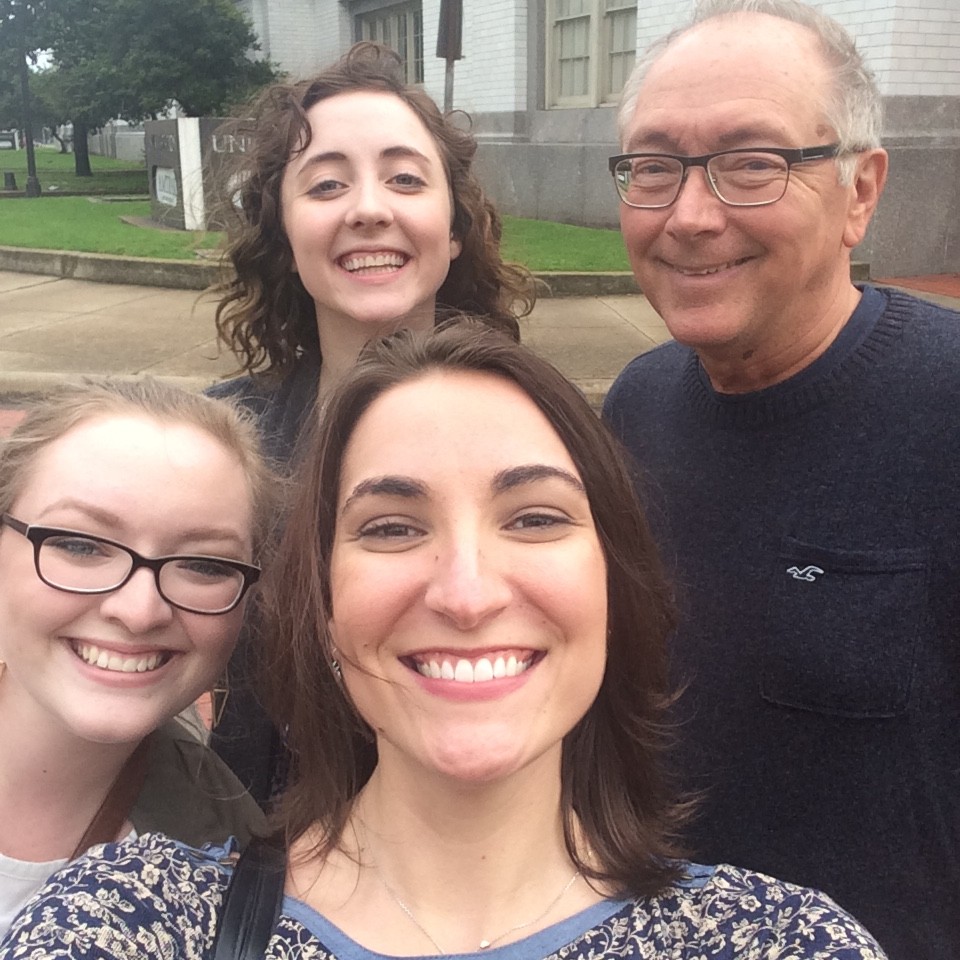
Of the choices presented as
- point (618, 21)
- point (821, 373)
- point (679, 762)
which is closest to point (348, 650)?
point (679, 762)

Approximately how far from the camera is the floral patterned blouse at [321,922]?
1.37 meters

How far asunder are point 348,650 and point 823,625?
3.07 feet

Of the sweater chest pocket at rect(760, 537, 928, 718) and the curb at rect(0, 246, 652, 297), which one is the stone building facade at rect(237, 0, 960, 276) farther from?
the sweater chest pocket at rect(760, 537, 928, 718)

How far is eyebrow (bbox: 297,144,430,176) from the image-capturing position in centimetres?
264

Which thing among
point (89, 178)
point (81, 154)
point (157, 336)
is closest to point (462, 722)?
point (157, 336)

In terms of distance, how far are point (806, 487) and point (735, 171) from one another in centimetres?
62

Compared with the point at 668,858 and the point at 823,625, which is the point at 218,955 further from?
the point at 823,625

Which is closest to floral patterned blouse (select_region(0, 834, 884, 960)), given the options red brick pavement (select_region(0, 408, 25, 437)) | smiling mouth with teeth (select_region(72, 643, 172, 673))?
smiling mouth with teeth (select_region(72, 643, 172, 673))

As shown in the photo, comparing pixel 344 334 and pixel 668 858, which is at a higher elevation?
pixel 344 334

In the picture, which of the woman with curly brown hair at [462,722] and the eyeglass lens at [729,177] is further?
the eyeglass lens at [729,177]

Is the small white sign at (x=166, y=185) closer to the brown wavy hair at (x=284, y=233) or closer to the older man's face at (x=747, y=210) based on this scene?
the brown wavy hair at (x=284, y=233)

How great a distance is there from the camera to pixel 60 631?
1.75 m

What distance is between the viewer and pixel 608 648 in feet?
5.77

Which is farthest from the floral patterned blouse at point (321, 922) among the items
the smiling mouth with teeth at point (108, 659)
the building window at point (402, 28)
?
the building window at point (402, 28)
